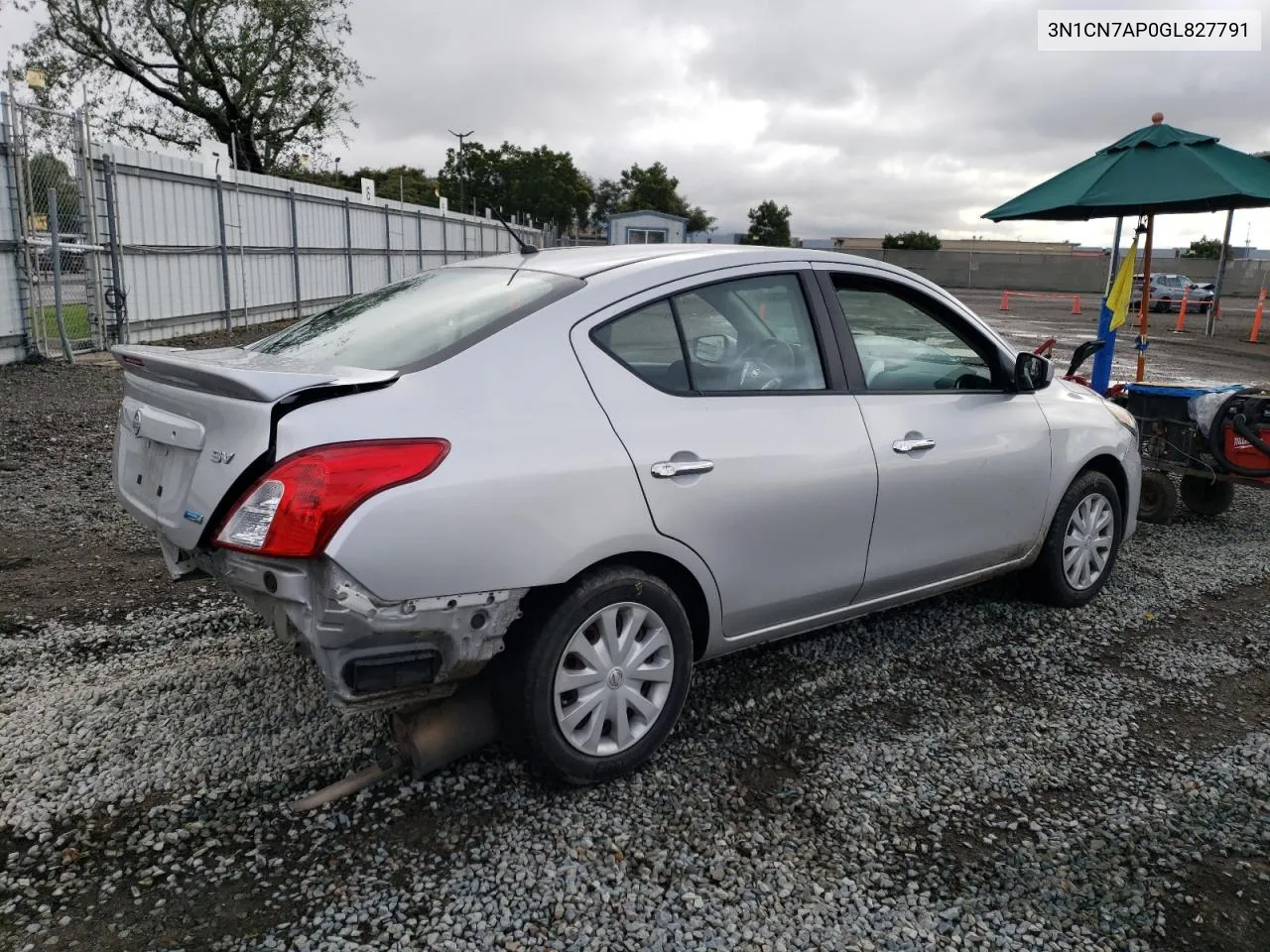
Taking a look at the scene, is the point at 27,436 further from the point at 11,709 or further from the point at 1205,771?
the point at 1205,771

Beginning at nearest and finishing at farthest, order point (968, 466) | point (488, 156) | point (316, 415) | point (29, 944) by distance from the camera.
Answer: point (29, 944) → point (316, 415) → point (968, 466) → point (488, 156)

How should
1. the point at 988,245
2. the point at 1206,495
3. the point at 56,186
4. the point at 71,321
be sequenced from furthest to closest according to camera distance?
the point at 988,245 < the point at 71,321 < the point at 56,186 < the point at 1206,495

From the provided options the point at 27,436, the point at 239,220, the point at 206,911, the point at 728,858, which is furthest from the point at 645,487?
the point at 239,220

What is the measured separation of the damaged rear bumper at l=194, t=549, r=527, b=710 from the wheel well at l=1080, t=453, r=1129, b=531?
3191mm

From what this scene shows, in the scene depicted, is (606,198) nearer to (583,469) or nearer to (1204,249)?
(1204,249)

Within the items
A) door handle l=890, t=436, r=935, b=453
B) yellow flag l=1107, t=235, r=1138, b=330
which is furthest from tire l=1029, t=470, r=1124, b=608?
yellow flag l=1107, t=235, r=1138, b=330

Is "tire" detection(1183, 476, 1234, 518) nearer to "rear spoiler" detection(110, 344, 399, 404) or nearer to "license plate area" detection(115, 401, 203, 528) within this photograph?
"rear spoiler" detection(110, 344, 399, 404)

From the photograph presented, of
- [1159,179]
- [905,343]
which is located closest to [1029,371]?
[905,343]

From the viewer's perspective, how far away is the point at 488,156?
69.9 metres

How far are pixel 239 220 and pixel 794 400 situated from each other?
1552cm

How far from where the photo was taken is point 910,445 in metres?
3.72

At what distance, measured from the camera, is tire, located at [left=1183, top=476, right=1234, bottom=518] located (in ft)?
22.0

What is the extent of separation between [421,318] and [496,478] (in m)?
0.92

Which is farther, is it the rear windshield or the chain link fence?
the chain link fence
